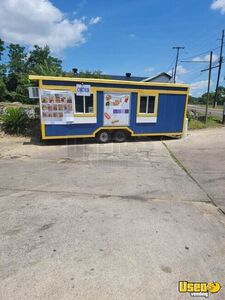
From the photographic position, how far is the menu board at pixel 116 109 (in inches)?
404

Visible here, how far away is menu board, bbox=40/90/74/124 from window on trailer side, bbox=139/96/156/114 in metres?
3.26

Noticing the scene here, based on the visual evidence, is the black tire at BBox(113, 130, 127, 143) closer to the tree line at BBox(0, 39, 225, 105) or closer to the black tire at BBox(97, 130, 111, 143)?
the black tire at BBox(97, 130, 111, 143)

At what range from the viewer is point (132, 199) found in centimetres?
469

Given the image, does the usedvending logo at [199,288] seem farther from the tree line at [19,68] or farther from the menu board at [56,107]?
the tree line at [19,68]

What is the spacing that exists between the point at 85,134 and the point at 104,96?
1.86 metres

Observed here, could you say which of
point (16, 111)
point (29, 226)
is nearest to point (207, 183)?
point (29, 226)

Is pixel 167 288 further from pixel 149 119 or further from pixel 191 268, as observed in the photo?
pixel 149 119

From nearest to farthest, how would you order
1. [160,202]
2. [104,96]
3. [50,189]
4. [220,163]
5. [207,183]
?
[160,202] → [50,189] → [207,183] → [220,163] → [104,96]

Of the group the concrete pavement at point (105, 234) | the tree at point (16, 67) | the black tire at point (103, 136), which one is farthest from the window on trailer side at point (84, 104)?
the tree at point (16, 67)

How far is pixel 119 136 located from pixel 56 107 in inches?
126

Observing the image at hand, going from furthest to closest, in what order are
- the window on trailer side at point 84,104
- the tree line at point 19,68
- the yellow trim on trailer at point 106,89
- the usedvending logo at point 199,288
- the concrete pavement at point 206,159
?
1. the tree line at point 19,68
2. the window on trailer side at point 84,104
3. the yellow trim on trailer at point 106,89
4. the concrete pavement at point 206,159
5. the usedvending logo at point 199,288

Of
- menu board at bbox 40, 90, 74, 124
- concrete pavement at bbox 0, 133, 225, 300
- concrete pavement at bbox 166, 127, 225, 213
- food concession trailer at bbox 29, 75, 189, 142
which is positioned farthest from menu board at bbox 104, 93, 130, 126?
concrete pavement at bbox 0, 133, 225, 300

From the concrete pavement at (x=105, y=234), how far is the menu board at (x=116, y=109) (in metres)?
4.34

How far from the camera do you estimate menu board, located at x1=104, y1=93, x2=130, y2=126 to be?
10273 mm
